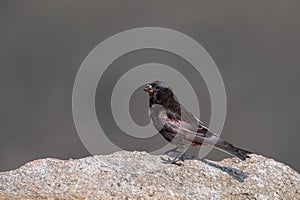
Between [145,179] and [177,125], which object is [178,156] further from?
[145,179]

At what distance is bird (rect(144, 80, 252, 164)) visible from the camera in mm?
7039

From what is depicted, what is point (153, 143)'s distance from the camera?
13820 millimetres

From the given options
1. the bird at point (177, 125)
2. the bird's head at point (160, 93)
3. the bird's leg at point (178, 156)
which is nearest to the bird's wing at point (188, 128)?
the bird at point (177, 125)

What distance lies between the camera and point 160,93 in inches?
306

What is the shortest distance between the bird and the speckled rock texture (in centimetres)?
22

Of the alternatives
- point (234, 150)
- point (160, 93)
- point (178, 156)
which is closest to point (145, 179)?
point (178, 156)

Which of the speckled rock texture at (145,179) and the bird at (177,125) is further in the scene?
the bird at (177,125)

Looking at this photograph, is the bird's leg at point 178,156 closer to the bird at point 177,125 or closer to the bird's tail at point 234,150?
the bird at point 177,125

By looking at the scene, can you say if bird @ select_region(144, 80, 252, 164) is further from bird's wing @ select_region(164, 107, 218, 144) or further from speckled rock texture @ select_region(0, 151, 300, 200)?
speckled rock texture @ select_region(0, 151, 300, 200)

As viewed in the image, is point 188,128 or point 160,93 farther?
point 160,93

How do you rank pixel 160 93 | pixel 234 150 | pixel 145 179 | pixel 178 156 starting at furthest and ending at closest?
pixel 160 93, pixel 178 156, pixel 234 150, pixel 145 179

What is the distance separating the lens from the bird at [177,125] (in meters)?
7.04

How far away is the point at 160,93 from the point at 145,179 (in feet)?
4.80

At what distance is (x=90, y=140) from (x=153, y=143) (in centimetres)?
326
